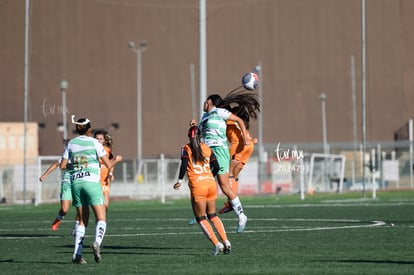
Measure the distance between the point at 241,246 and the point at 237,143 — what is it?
19.1ft

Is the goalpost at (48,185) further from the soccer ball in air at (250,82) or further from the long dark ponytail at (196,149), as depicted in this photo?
the long dark ponytail at (196,149)

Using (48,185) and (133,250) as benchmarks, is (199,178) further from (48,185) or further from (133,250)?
(48,185)

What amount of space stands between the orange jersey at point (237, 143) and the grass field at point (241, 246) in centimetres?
155

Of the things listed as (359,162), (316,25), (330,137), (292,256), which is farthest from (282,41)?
(292,256)

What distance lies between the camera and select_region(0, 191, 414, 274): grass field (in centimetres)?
1355

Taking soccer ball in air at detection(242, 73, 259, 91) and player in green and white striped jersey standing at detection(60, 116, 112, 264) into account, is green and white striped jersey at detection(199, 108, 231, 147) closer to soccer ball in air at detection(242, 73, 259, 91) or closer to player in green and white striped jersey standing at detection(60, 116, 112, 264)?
soccer ball in air at detection(242, 73, 259, 91)

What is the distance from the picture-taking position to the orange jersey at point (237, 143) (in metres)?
22.2

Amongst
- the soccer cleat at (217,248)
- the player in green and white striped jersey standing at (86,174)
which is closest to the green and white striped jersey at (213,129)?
the soccer cleat at (217,248)

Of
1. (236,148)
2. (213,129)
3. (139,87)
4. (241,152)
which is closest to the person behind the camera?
(213,129)

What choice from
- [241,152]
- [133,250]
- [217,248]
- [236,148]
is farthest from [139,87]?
[217,248]

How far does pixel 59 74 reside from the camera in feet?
183

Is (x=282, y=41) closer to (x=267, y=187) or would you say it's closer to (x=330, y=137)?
(x=330, y=137)

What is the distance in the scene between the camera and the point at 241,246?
1700 centimetres

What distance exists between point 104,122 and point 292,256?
42.3m
